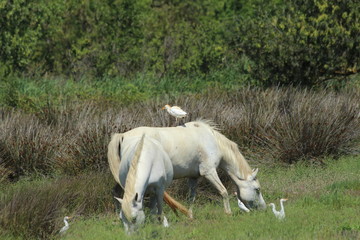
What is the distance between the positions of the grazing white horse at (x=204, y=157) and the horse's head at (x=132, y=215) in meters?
2.00

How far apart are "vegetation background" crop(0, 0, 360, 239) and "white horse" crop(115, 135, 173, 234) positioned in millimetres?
280

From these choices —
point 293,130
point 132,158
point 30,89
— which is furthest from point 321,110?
point 30,89

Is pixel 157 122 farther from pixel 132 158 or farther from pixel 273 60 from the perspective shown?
pixel 273 60

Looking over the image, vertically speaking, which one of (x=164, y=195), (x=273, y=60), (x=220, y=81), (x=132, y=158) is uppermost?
(x=132, y=158)

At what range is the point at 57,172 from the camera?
13.6 meters

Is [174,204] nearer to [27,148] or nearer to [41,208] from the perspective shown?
[41,208]

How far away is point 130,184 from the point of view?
8844 millimetres

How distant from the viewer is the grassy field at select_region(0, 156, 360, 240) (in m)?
8.88

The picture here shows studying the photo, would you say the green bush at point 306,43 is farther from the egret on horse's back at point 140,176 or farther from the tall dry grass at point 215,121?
the egret on horse's back at point 140,176

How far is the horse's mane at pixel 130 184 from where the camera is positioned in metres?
8.48

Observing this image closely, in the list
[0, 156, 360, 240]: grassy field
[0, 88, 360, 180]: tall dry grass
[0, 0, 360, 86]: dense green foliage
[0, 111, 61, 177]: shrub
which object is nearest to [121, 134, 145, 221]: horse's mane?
[0, 156, 360, 240]: grassy field

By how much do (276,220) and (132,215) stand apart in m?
2.13

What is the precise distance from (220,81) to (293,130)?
10180 millimetres

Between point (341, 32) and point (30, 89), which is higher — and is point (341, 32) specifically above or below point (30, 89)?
above
